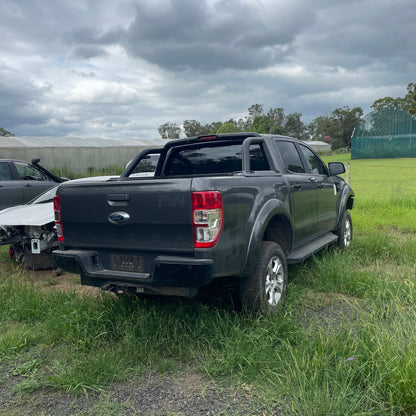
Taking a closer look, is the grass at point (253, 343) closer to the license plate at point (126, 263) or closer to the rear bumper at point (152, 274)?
the rear bumper at point (152, 274)

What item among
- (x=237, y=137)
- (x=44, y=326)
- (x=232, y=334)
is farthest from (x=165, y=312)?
(x=237, y=137)

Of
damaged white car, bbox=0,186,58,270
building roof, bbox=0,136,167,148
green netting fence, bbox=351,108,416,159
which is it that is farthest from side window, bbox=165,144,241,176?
green netting fence, bbox=351,108,416,159

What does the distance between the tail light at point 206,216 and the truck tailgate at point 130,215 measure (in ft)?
0.16

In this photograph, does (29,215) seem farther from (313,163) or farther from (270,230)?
(313,163)

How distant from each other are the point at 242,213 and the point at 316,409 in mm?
1618

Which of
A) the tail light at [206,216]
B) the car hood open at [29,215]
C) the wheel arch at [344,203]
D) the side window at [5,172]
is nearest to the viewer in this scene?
the tail light at [206,216]

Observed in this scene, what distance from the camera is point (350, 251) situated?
660cm

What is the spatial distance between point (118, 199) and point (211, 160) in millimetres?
1741

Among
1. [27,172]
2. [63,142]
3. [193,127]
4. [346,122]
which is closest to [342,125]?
[346,122]

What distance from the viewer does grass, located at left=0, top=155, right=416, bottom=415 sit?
2.80 metres

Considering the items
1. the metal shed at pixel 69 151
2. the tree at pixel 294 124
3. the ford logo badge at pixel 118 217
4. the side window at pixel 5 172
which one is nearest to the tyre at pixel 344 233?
the ford logo badge at pixel 118 217

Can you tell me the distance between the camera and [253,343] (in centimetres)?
348

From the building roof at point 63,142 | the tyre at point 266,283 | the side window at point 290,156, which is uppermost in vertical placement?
the building roof at point 63,142

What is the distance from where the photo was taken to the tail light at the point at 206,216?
330 cm
